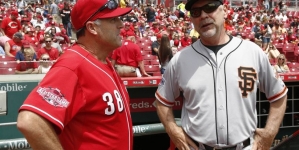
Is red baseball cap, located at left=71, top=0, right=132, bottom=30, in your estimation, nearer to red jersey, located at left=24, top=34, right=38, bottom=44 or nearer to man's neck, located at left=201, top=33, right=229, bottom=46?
man's neck, located at left=201, top=33, right=229, bottom=46

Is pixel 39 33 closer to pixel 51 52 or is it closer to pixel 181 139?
pixel 51 52

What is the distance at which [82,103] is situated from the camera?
70.9 inches

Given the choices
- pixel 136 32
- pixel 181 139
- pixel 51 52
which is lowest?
pixel 136 32

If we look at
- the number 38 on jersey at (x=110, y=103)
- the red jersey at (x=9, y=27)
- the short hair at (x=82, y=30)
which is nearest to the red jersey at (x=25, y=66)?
the short hair at (x=82, y=30)

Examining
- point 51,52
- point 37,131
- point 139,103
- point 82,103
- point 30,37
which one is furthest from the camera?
point 30,37

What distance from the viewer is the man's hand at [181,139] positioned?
244 cm

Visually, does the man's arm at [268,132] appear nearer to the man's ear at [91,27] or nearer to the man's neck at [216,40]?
the man's neck at [216,40]

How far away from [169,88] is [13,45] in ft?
22.0

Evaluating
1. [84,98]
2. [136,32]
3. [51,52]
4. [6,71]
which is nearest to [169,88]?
[84,98]

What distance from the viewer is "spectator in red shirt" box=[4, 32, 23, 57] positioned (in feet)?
27.9

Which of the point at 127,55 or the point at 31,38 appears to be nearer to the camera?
the point at 127,55

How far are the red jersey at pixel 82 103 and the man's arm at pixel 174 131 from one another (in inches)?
20.8

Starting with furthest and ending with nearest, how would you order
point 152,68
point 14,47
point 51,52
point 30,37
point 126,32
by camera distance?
point 126,32
point 30,37
point 152,68
point 14,47
point 51,52

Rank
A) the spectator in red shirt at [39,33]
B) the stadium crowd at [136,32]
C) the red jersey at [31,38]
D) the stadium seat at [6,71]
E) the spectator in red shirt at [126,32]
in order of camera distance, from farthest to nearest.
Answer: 1. the spectator in red shirt at [126,32]
2. the spectator in red shirt at [39,33]
3. the red jersey at [31,38]
4. the stadium crowd at [136,32]
5. the stadium seat at [6,71]
